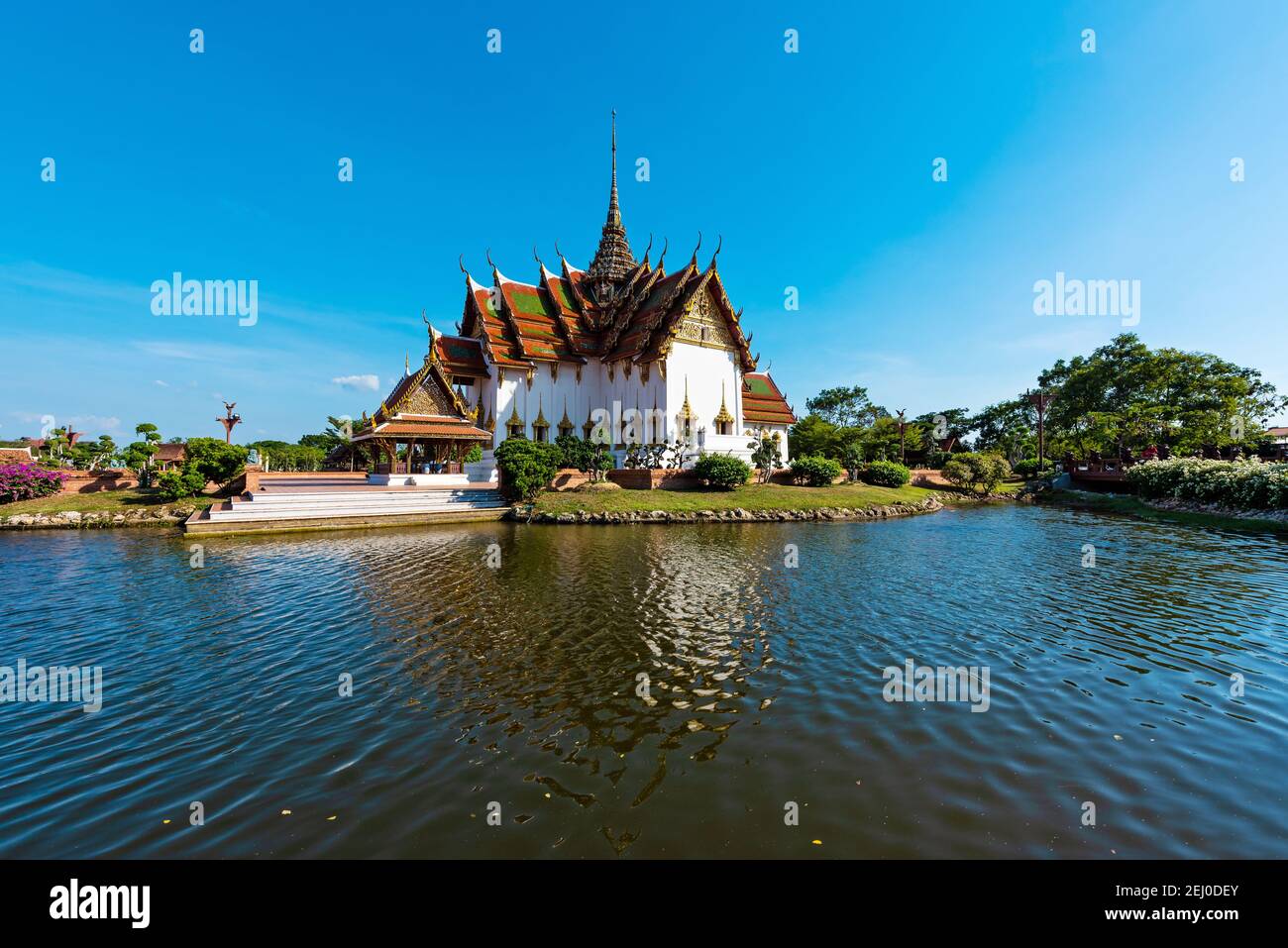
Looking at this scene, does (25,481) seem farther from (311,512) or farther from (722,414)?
(722,414)

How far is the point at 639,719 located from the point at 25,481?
29.2 m

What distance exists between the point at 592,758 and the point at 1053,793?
3.64 meters

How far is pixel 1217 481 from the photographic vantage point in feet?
76.6

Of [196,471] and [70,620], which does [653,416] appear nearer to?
[196,471]

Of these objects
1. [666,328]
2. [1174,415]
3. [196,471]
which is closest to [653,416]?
[666,328]

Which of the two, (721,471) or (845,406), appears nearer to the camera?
(721,471)

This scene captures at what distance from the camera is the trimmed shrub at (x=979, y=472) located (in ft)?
118

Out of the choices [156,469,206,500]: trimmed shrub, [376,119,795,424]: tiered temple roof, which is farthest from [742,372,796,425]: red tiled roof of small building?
[156,469,206,500]: trimmed shrub

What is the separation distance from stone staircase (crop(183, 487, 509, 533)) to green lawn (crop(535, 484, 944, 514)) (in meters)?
3.10

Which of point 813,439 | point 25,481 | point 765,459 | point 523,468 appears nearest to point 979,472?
point 813,439

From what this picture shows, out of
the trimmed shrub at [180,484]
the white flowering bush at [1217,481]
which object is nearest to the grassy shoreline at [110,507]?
the trimmed shrub at [180,484]

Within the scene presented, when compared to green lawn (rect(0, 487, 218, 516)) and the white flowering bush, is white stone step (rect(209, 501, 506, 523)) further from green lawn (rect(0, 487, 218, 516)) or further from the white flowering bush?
the white flowering bush

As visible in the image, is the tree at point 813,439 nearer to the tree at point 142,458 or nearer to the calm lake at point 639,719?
the calm lake at point 639,719

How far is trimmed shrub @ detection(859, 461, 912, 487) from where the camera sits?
33281mm
